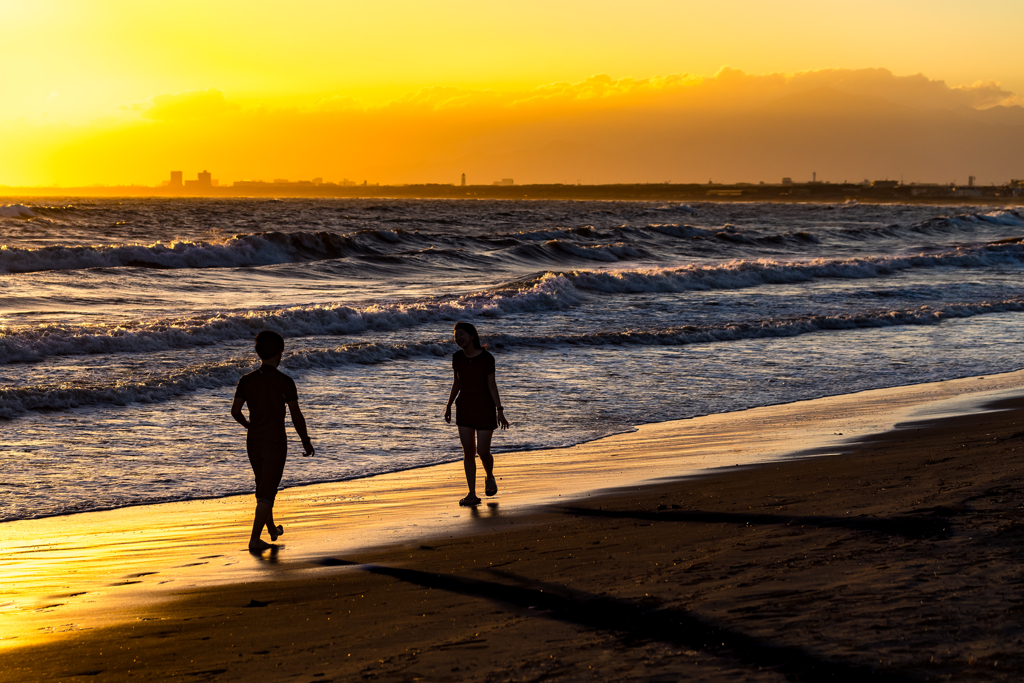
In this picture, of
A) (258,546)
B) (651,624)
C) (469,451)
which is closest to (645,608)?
(651,624)

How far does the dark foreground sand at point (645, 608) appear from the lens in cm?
358

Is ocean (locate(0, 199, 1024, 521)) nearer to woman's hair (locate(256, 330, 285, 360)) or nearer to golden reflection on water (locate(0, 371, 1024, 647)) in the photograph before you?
golden reflection on water (locate(0, 371, 1024, 647))

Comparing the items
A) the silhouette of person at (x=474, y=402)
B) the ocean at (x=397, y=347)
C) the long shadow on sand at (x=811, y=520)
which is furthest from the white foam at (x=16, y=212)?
the long shadow on sand at (x=811, y=520)

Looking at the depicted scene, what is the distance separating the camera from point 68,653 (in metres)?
4.14

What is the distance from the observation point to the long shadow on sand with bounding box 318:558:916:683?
3414 mm

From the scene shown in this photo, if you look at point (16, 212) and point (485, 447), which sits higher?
point (16, 212)

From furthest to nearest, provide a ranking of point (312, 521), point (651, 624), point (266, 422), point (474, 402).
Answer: point (474, 402)
point (312, 521)
point (266, 422)
point (651, 624)

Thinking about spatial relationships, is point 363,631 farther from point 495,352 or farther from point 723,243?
point 723,243

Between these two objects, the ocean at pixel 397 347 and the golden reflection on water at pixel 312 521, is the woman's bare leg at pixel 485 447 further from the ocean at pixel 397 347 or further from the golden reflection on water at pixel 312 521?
the ocean at pixel 397 347

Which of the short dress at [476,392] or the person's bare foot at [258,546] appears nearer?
the person's bare foot at [258,546]

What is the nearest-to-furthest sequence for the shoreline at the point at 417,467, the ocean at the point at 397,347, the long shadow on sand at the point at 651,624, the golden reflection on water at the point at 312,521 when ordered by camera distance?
the long shadow on sand at the point at 651,624 → the golden reflection on water at the point at 312,521 → the shoreline at the point at 417,467 → the ocean at the point at 397,347

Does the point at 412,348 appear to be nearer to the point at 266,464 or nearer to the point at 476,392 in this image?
the point at 476,392

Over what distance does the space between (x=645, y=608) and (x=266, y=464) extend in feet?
9.65

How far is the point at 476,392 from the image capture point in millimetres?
7297
